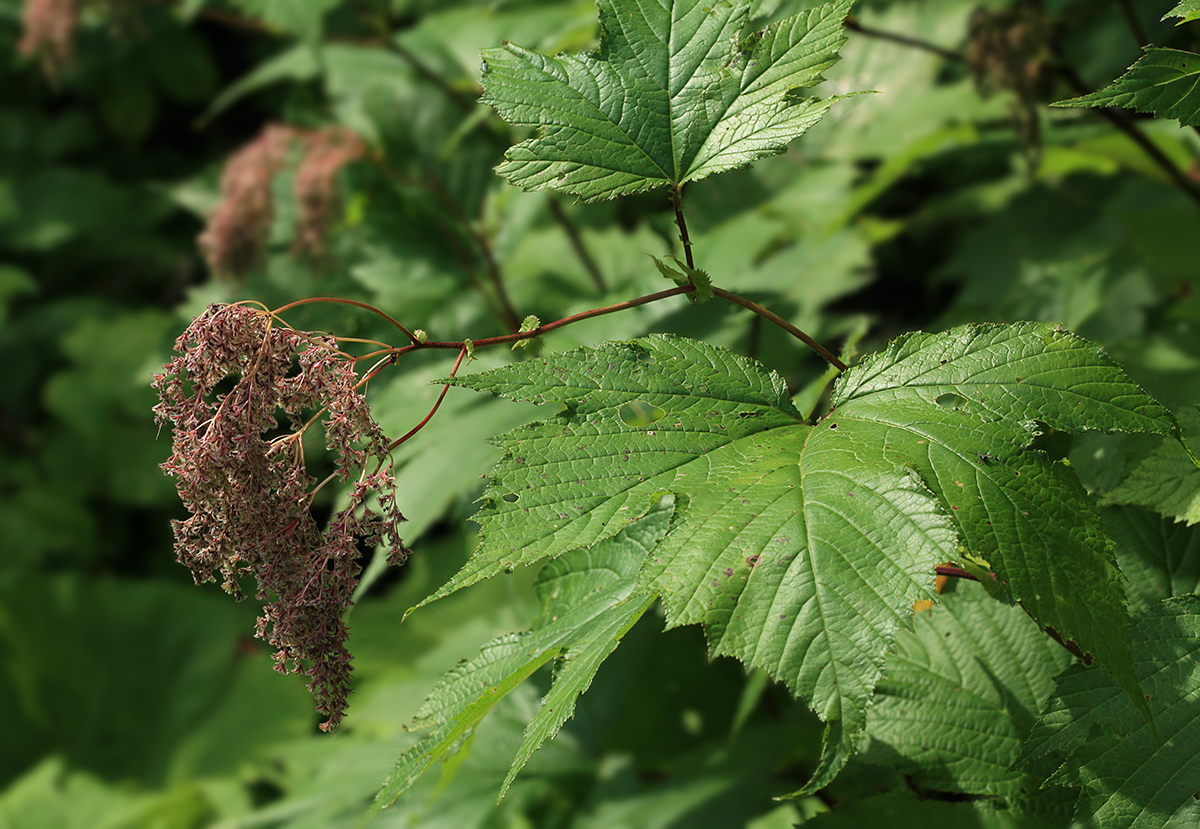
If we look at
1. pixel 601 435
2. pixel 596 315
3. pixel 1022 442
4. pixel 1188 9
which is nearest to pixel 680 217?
pixel 596 315

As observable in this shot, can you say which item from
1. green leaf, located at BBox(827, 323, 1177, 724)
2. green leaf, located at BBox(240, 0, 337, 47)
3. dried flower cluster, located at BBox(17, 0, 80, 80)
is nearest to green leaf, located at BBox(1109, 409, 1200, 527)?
green leaf, located at BBox(827, 323, 1177, 724)

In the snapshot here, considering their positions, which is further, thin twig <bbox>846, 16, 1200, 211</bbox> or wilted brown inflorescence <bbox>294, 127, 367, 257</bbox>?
wilted brown inflorescence <bbox>294, 127, 367, 257</bbox>

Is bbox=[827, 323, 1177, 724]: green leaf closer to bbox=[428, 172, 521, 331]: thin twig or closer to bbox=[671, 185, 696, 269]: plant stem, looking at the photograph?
bbox=[671, 185, 696, 269]: plant stem

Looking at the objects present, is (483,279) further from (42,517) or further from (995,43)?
(42,517)

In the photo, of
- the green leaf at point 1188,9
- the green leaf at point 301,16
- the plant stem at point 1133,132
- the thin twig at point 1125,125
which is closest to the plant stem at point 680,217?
the green leaf at point 1188,9

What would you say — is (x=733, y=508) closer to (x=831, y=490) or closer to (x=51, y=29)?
(x=831, y=490)

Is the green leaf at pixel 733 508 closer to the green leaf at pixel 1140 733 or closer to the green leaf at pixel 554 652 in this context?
the green leaf at pixel 554 652
